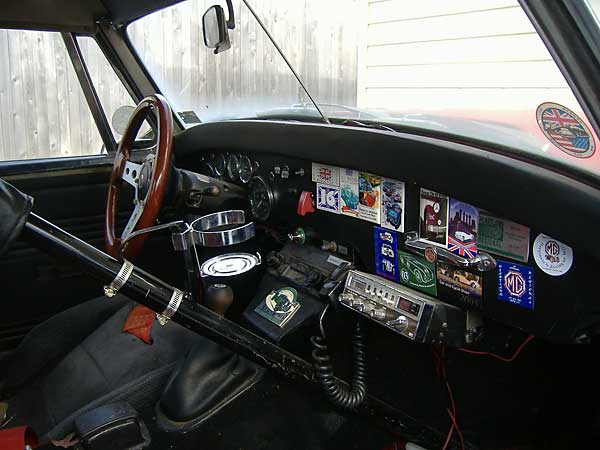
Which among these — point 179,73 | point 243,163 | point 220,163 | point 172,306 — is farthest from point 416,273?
point 179,73

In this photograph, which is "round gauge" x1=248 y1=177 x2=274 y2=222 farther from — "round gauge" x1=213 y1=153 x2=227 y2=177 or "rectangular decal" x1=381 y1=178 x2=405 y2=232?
"rectangular decal" x1=381 y1=178 x2=405 y2=232

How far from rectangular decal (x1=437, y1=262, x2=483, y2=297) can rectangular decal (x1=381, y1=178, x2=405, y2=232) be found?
0.16m

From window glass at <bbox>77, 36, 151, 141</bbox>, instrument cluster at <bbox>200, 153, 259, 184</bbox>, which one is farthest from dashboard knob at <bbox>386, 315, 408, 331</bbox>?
window glass at <bbox>77, 36, 151, 141</bbox>

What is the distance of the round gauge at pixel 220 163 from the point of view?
93.6 inches

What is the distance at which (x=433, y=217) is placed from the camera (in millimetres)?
1517

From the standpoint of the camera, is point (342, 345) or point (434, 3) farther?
point (342, 345)

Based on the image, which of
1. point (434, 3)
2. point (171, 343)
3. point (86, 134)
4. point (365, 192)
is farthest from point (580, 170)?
point (86, 134)

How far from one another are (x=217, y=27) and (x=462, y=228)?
1.18 metres

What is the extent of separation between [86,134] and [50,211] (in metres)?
0.39

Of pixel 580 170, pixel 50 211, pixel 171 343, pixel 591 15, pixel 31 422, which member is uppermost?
pixel 591 15

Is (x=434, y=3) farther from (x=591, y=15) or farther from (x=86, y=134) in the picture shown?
(x=86, y=134)

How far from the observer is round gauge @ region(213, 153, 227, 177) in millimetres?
2377

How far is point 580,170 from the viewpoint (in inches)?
47.6

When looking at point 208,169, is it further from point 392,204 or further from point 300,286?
point 392,204
